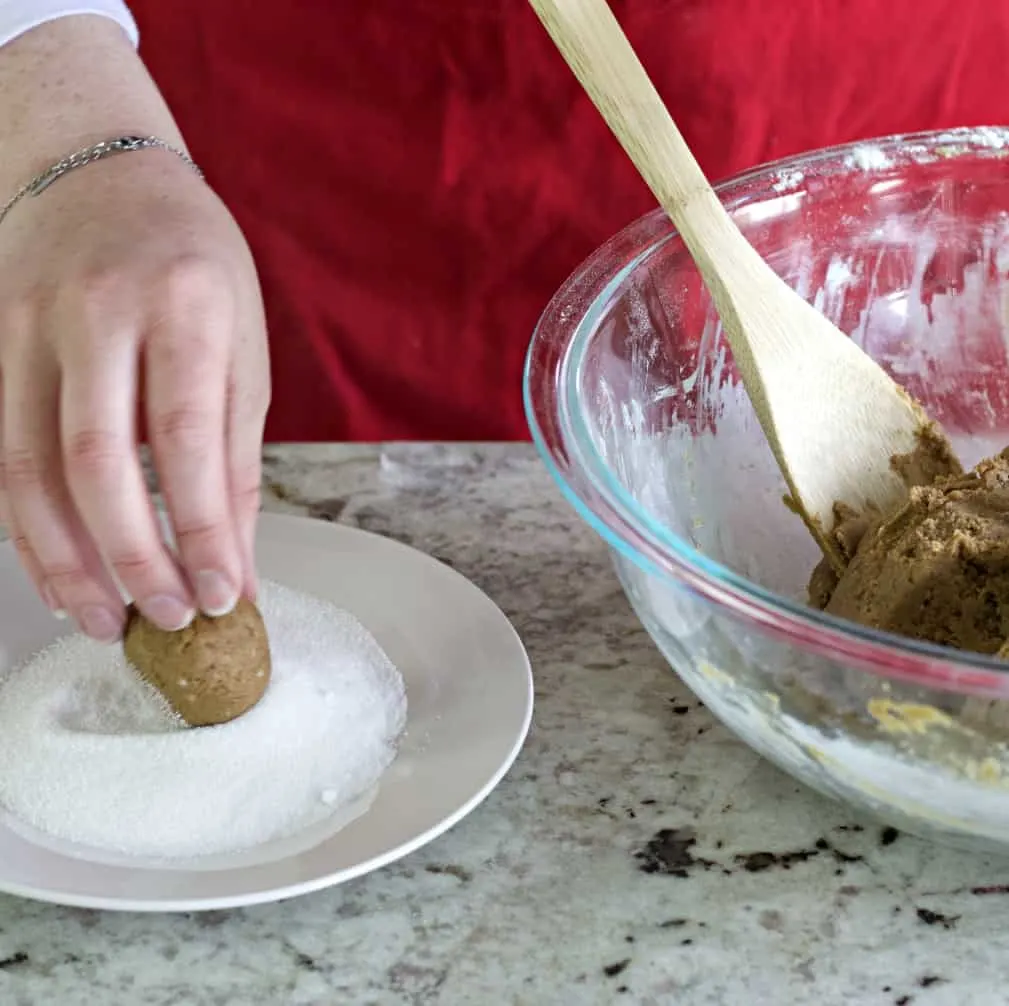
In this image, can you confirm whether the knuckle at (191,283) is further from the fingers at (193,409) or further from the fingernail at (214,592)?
the fingernail at (214,592)

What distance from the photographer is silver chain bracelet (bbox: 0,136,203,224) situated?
0.92m

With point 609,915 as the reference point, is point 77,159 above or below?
above

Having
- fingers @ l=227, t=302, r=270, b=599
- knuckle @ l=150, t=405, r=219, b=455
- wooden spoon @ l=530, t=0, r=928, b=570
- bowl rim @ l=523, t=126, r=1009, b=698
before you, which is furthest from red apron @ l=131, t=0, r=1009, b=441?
knuckle @ l=150, t=405, r=219, b=455

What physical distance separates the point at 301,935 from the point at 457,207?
81 centimetres

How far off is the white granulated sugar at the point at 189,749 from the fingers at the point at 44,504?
63 mm

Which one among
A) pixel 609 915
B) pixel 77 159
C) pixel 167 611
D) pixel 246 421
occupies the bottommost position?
pixel 609 915

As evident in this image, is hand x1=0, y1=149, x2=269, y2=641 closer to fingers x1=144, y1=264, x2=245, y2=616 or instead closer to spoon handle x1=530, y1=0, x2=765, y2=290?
fingers x1=144, y1=264, x2=245, y2=616

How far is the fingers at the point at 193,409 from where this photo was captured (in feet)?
2.64

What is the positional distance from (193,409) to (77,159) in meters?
0.24

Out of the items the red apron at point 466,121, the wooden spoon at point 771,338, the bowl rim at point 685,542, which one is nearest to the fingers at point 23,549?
the bowl rim at point 685,542

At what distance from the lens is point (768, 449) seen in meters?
1.07

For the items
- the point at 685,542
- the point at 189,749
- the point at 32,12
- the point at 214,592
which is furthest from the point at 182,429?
the point at 32,12

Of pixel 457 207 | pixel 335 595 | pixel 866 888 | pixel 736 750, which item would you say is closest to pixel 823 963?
pixel 866 888

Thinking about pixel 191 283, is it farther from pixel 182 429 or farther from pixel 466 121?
pixel 466 121
